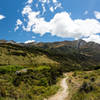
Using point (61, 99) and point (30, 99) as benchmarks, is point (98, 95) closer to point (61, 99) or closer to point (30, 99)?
point (61, 99)

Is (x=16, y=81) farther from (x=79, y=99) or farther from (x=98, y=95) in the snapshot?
(x=98, y=95)

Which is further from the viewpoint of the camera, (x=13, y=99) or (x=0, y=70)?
(x=0, y=70)

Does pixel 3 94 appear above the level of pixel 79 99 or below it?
above

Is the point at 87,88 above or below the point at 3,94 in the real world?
below

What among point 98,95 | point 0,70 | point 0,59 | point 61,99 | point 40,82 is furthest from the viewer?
point 0,59

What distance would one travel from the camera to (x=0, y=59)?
237ft

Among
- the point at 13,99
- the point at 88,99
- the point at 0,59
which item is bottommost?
the point at 88,99

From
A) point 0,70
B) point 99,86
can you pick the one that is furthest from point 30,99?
point 0,70

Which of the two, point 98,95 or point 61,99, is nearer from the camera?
point 98,95

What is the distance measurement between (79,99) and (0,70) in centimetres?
2805

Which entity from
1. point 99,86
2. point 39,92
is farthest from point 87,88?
point 39,92

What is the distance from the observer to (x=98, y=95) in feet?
34.3

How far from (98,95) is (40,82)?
10522mm

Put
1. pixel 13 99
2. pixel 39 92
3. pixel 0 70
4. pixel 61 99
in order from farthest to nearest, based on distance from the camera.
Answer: pixel 0 70 < pixel 39 92 < pixel 61 99 < pixel 13 99
